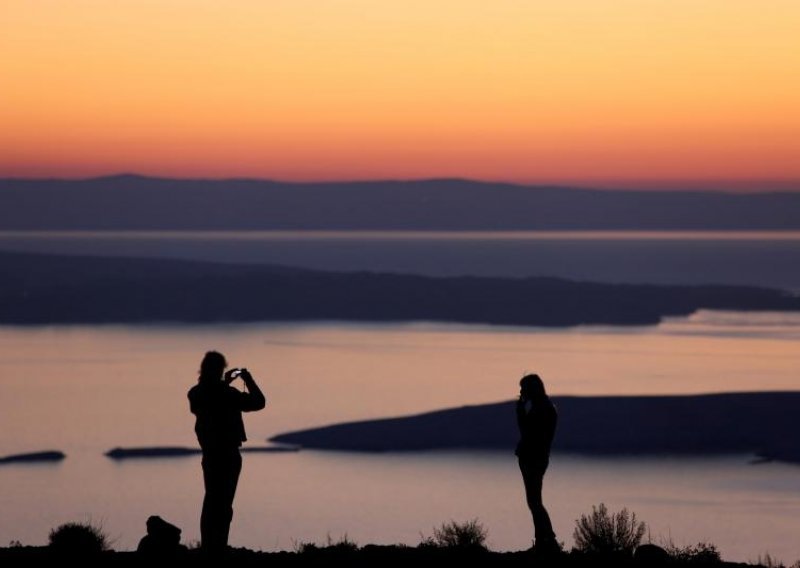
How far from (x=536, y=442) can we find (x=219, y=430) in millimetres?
2457

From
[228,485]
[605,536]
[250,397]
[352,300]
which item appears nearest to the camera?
[250,397]

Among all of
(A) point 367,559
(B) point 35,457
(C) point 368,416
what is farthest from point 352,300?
(A) point 367,559

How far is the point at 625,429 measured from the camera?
1955 inches

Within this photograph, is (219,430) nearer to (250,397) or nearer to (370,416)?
(250,397)

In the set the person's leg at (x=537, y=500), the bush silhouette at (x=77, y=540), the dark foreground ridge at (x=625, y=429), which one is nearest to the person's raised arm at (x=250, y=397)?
the person's leg at (x=537, y=500)

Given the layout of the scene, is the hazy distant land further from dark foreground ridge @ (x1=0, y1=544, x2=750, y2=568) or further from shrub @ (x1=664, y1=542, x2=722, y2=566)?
shrub @ (x1=664, y1=542, x2=722, y2=566)

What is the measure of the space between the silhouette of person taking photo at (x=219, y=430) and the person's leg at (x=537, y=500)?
88.2 inches

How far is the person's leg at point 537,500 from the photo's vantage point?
12047 millimetres

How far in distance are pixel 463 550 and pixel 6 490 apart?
36.0m

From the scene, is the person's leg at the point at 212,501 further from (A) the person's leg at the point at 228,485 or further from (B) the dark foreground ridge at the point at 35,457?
(B) the dark foreground ridge at the point at 35,457

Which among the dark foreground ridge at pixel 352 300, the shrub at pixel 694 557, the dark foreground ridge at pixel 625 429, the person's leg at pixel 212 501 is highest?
the dark foreground ridge at pixel 352 300

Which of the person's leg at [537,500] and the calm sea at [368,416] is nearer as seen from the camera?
the person's leg at [537,500]

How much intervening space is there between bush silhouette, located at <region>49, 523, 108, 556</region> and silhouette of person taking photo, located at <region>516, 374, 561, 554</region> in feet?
10.9

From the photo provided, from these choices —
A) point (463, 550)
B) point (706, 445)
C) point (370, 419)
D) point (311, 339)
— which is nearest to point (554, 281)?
point (311, 339)
